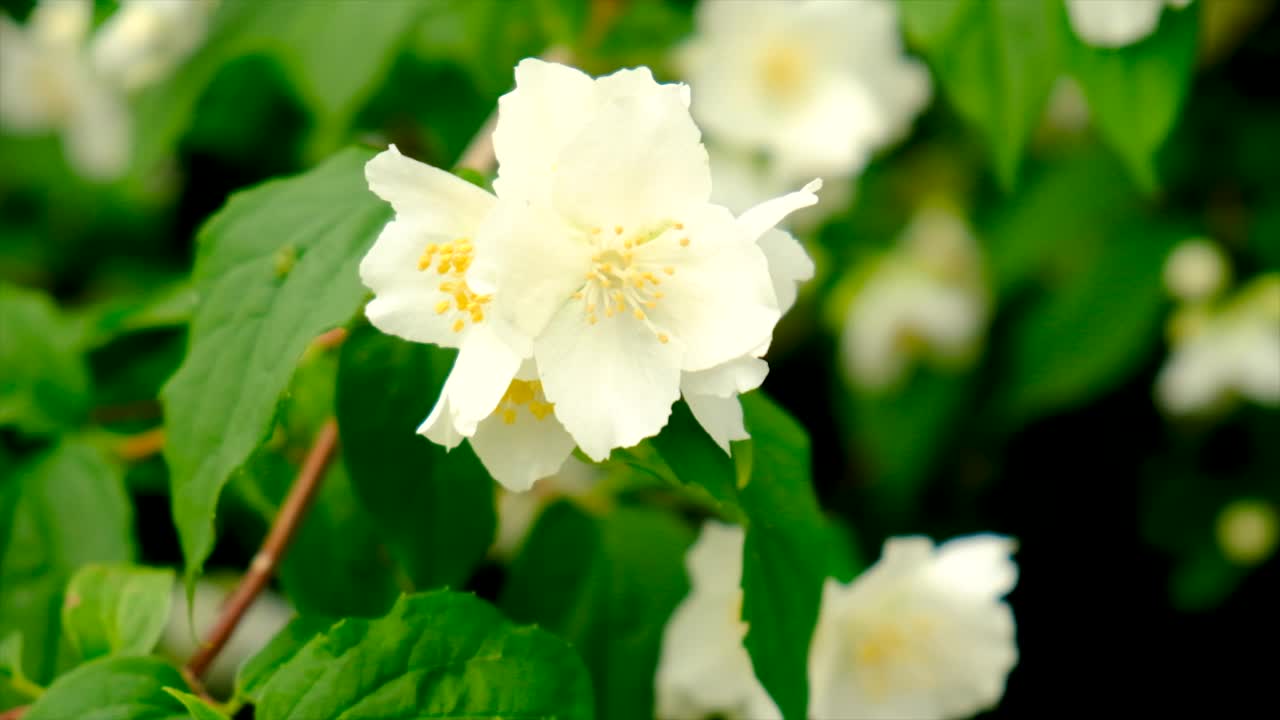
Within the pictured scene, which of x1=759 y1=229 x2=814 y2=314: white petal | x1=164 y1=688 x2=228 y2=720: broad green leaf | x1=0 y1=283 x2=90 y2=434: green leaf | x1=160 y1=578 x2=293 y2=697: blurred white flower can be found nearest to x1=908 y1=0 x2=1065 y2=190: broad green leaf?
x1=759 y1=229 x2=814 y2=314: white petal

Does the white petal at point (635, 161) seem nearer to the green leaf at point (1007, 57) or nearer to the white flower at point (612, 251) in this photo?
the white flower at point (612, 251)

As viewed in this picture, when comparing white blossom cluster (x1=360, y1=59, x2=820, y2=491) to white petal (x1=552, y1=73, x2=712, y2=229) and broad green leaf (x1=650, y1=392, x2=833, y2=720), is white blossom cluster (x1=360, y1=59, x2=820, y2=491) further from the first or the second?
broad green leaf (x1=650, y1=392, x2=833, y2=720)

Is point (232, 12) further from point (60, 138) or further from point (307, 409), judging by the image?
point (60, 138)

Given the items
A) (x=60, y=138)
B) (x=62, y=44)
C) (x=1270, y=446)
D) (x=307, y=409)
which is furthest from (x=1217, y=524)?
(x=60, y=138)

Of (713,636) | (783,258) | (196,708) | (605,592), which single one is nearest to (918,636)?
(713,636)

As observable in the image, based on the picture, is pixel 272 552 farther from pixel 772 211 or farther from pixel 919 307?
pixel 919 307

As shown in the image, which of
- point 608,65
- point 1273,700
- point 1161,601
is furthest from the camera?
point 1161,601
